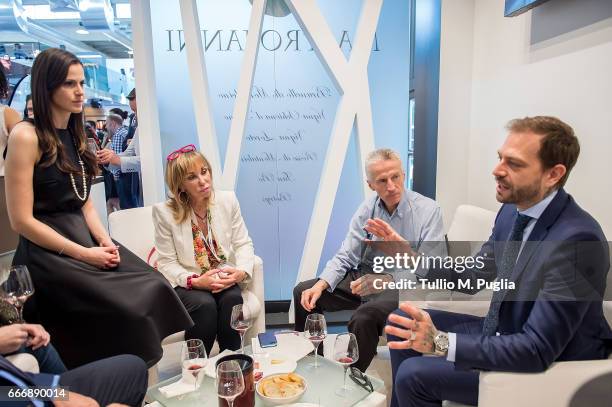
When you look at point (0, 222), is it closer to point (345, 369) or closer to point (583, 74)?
point (345, 369)

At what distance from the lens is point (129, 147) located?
10.8 feet

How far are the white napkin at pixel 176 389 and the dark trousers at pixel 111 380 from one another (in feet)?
0.39

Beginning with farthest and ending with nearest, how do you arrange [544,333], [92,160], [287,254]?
[287,254] → [92,160] → [544,333]

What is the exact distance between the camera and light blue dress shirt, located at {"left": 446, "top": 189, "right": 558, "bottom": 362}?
1.37 m

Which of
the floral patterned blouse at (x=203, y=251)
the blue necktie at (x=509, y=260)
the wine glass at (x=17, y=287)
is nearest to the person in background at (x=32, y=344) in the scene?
the wine glass at (x=17, y=287)

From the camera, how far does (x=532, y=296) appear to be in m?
1.37

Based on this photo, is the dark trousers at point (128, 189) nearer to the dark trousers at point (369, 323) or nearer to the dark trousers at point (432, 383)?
the dark trousers at point (369, 323)

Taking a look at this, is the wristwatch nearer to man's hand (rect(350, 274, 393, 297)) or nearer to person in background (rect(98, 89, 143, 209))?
man's hand (rect(350, 274, 393, 297))

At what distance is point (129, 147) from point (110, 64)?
1.99 metres

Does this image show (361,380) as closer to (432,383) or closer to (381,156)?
(432,383)

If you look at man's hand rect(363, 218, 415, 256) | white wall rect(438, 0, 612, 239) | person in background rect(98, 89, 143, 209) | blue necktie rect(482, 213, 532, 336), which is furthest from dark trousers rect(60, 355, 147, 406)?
white wall rect(438, 0, 612, 239)

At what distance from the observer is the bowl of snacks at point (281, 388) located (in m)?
1.42

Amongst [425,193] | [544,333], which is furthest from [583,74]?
[425,193]

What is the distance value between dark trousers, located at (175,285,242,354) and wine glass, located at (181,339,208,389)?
2.42 feet
